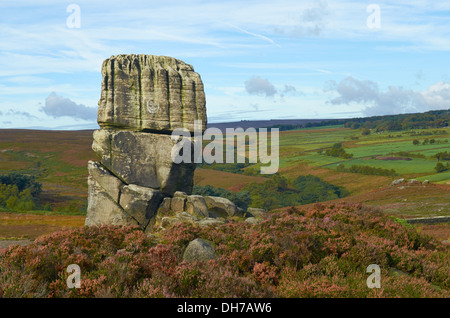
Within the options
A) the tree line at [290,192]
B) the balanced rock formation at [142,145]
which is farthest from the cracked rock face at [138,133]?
the tree line at [290,192]

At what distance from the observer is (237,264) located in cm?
1079

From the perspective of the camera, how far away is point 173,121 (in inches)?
1110

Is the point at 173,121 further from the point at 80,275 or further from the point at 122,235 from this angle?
the point at 80,275

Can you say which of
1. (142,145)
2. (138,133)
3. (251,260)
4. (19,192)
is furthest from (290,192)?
(251,260)

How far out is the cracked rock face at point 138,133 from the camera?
26.8 meters

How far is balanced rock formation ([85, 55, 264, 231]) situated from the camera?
2648cm

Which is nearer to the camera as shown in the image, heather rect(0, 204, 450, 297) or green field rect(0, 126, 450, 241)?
heather rect(0, 204, 450, 297)

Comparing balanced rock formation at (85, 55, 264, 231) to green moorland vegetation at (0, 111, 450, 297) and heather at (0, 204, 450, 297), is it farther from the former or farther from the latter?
heather at (0, 204, 450, 297)

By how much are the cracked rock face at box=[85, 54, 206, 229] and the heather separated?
12.6 metres

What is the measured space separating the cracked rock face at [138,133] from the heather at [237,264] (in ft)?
41.2

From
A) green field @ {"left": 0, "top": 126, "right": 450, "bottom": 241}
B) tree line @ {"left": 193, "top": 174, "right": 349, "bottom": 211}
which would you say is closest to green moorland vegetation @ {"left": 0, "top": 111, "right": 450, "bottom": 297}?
green field @ {"left": 0, "top": 126, "right": 450, "bottom": 241}

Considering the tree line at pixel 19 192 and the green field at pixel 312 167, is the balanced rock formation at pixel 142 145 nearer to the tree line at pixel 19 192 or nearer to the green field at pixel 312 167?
the green field at pixel 312 167
